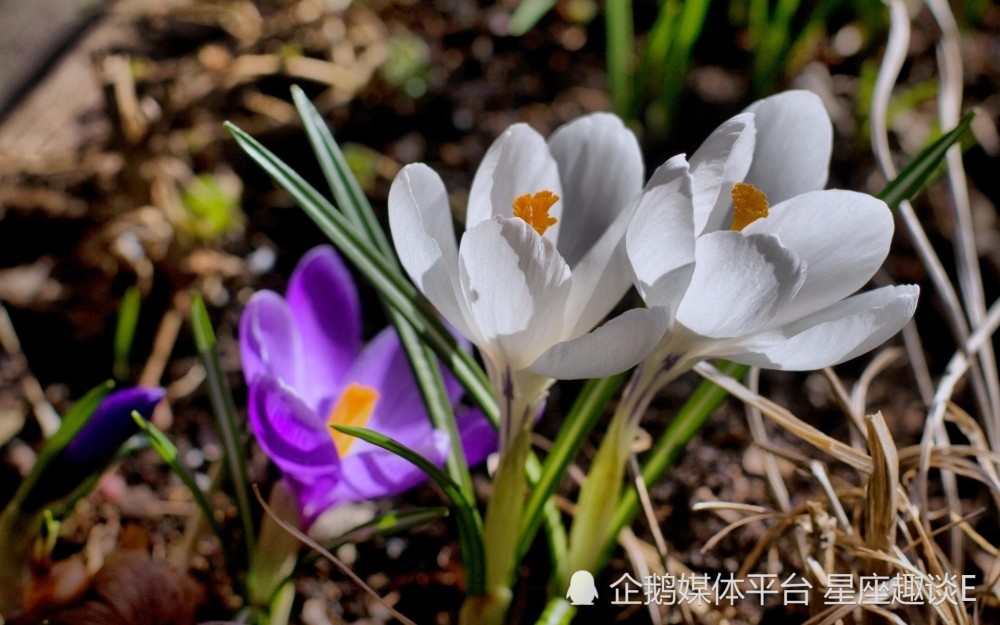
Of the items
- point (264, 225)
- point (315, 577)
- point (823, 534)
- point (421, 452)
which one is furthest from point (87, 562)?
point (823, 534)

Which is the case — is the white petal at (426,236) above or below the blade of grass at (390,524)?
above

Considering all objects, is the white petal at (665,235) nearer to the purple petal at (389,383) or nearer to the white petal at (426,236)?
the white petal at (426,236)

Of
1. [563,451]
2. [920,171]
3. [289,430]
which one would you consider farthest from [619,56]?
[289,430]

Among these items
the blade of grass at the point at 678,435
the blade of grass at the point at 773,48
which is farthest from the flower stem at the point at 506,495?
the blade of grass at the point at 773,48

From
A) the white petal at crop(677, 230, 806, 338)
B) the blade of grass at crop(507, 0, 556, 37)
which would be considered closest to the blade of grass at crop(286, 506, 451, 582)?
the white petal at crop(677, 230, 806, 338)

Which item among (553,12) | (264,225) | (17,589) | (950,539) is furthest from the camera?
(553,12)

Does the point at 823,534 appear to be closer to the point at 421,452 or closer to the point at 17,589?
the point at 421,452
